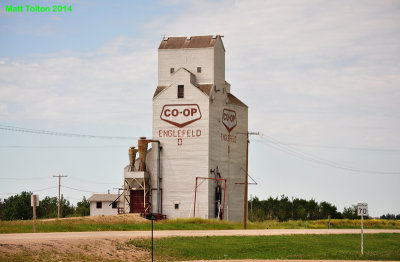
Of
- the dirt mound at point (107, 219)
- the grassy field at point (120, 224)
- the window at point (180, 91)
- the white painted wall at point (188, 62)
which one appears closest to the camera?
the grassy field at point (120, 224)

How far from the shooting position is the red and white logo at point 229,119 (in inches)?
2906

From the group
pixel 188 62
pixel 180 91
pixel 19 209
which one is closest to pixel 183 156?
pixel 180 91

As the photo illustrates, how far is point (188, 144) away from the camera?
70.7 m

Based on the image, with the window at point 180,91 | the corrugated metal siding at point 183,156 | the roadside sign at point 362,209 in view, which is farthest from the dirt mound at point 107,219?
the roadside sign at point 362,209

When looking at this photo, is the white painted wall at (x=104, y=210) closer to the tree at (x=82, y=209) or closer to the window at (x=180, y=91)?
the tree at (x=82, y=209)

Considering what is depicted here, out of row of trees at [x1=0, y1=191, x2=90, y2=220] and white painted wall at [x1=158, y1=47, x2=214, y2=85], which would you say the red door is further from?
row of trees at [x1=0, y1=191, x2=90, y2=220]

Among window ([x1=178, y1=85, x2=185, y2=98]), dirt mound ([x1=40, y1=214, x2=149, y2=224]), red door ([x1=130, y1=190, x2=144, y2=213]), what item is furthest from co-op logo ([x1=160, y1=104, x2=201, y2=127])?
dirt mound ([x1=40, y1=214, x2=149, y2=224])

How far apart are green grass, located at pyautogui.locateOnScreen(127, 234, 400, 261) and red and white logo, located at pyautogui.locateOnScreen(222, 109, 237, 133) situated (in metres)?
27.8

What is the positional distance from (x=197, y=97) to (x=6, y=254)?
4311cm

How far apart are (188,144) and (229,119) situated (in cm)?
651

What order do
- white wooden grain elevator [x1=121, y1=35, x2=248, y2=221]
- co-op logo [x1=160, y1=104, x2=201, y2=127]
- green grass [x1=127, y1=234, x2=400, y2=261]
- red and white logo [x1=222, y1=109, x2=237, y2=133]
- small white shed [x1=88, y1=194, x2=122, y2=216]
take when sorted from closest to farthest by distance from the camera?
green grass [x1=127, y1=234, x2=400, y2=261]
white wooden grain elevator [x1=121, y1=35, x2=248, y2=221]
co-op logo [x1=160, y1=104, x2=201, y2=127]
red and white logo [x1=222, y1=109, x2=237, y2=133]
small white shed [x1=88, y1=194, x2=122, y2=216]

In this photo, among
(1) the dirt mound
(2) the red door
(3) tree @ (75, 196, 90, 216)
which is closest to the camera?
(1) the dirt mound

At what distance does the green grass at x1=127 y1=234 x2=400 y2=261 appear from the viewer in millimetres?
36906

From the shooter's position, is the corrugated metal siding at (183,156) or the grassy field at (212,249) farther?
the corrugated metal siding at (183,156)
